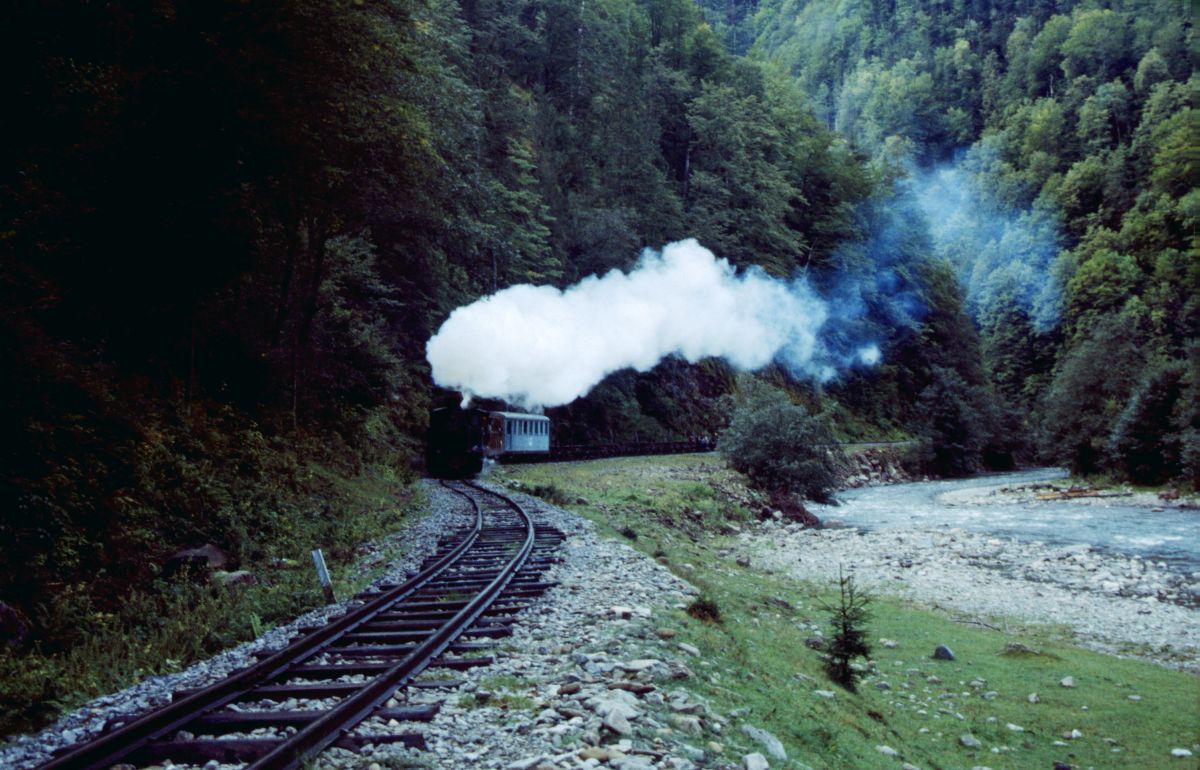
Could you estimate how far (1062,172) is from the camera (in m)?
109

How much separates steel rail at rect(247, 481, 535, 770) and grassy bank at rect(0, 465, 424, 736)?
7.57ft

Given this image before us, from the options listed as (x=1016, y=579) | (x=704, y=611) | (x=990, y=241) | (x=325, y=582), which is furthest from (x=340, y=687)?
(x=990, y=241)

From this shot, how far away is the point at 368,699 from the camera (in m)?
5.79

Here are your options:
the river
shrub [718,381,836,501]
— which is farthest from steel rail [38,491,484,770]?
shrub [718,381,836,501]

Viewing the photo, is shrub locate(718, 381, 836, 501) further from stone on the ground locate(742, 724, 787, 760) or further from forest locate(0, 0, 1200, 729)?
stone on the ground locate(742, 724, 787, 760)

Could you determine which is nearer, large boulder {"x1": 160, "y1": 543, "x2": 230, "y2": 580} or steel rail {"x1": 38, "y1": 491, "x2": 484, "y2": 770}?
steel rail {"x1": 38, "y1": 491, "x2": 484, "y2": 770}

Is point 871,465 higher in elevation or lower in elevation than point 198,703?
higher

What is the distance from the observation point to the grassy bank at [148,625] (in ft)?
21.2

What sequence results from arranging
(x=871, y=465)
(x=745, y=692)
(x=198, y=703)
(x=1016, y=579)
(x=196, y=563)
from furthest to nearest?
(x=871, y=465)
(x=1016, y=579)
(x=196, y=563)
(x=745, y=692)
(x=198, y=703)

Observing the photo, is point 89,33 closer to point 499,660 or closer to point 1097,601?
point 499,660

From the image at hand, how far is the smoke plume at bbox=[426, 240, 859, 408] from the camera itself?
1161 inches

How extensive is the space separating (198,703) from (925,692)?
8.05m

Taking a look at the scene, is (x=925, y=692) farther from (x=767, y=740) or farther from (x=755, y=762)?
(x=755, y=762)

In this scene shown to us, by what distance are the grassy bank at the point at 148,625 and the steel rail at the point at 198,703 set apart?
3.62ft
